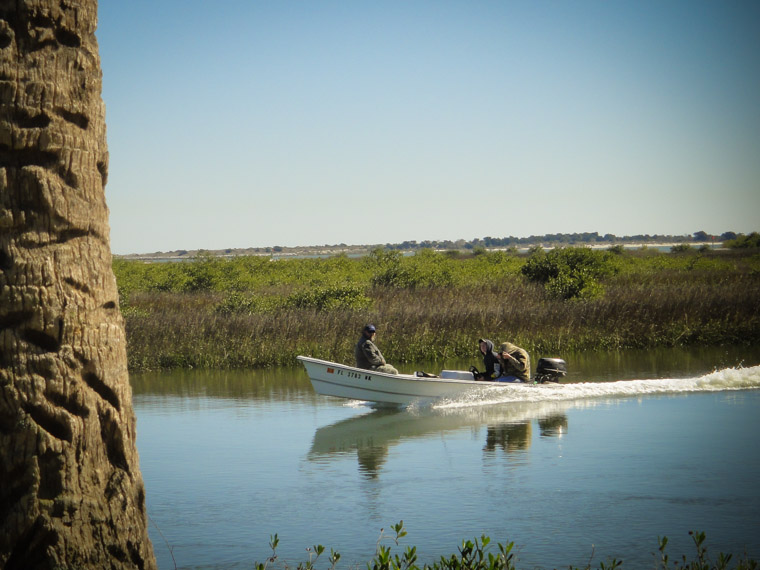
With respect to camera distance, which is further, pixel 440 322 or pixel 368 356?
pixel 440 322

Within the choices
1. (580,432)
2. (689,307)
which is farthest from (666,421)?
(689,307)

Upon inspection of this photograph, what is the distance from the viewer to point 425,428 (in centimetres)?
1562

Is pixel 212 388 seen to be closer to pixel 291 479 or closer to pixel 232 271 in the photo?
pixel 291 479

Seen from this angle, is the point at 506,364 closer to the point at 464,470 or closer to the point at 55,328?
the point at 464,470

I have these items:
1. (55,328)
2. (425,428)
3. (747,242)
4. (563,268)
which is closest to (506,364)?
(425,428)

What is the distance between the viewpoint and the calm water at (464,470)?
880 cm

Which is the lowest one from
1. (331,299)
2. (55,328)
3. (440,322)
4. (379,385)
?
(379,385)

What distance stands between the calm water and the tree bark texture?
3691 millimetres

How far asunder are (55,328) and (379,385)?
1286 cm

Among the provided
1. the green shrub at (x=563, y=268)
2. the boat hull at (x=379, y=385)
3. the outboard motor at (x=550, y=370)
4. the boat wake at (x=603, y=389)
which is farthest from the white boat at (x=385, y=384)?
the green shrub at (x=563, y=268)

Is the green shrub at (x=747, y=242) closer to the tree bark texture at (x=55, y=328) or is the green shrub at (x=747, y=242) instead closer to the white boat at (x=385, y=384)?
the white boat at (x=385, y=384)

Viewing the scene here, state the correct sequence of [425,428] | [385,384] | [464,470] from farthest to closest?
[385,384]
[425,428]
[464,470]

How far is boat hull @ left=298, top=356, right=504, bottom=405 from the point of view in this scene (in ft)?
Answer: 55.9

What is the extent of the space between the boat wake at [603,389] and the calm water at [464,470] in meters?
0.03
